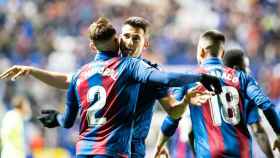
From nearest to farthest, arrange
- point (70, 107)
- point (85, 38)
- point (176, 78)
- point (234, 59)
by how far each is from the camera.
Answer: point (176, 78) → point (70, 107) → point (234, 59) → point (85, 38)

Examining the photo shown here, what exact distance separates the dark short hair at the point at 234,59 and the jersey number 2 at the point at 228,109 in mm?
717

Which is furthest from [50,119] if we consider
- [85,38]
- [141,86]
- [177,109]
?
[85,38]

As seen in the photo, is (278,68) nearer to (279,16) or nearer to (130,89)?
(279,16)

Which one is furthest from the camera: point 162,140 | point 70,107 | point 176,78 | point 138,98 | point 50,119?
point 162,140

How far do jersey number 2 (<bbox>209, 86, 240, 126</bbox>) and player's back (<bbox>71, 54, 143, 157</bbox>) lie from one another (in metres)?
0.78

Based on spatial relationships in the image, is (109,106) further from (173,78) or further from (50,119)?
(50,119)

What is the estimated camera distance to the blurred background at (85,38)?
12891mm

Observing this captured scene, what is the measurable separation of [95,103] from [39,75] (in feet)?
1.66

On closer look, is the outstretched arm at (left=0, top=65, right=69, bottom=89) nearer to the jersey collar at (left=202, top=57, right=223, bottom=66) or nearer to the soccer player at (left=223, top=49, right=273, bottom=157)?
the jersey collar at (left=202, top=57, right=223, bottom=66)

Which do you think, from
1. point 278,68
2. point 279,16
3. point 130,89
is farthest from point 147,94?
point 279,16

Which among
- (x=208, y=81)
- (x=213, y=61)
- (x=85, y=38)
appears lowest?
(x=208, y=81)

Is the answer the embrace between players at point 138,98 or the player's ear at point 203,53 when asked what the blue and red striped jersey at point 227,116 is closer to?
the embrace between players at point 138,98

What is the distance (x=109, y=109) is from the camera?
15.2 feet

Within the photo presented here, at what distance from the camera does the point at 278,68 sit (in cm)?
1262
